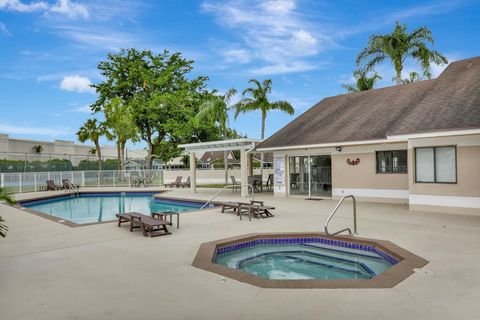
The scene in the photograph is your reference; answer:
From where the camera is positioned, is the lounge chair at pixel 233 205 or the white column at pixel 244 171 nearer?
the lounge chair at pixel 233 205

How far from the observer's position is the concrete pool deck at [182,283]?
4051 millimetres

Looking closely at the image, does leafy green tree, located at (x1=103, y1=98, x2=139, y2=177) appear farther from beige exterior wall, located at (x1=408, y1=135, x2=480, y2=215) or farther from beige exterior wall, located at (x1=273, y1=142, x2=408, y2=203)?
beige exterior wall, located at (x1=408, y1=135, x2=480, y2=215)

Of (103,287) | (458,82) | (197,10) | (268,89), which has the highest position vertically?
(197,10)

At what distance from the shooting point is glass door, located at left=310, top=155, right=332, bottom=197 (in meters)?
16.5

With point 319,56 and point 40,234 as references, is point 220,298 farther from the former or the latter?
point 319,56

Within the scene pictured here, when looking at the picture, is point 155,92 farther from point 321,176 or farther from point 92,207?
point 321,176

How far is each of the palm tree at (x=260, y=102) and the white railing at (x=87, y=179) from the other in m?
9.13

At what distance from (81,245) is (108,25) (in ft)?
47.1

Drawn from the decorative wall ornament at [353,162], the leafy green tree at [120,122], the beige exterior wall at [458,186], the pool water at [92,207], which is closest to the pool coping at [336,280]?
the beige exterior wall at [458,186]

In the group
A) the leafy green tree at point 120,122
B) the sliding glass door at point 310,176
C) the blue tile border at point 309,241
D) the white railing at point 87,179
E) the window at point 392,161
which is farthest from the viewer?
the leafy green tree at point 120,122

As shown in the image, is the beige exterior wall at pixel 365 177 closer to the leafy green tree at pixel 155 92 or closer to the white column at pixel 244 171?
the white column at pixel 244 171

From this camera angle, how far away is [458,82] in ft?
42.7

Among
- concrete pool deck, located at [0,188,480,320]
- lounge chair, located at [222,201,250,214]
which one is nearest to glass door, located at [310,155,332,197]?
lounge chair, located at [222,201,250,214]

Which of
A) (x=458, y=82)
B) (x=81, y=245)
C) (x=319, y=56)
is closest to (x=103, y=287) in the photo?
(x=81, y=245)
